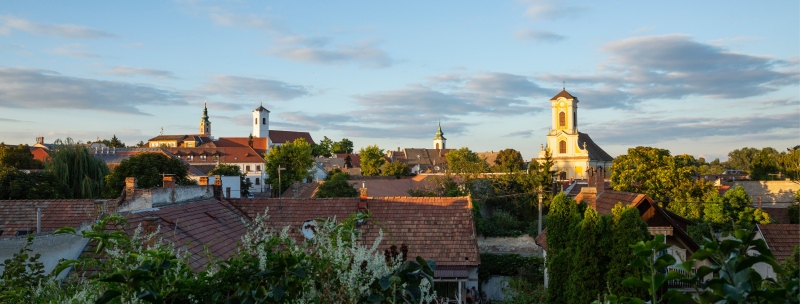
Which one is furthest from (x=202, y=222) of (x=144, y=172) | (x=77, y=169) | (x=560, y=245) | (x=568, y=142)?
(x=568, y=142)

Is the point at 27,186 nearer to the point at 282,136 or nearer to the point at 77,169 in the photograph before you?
the point at 77,169

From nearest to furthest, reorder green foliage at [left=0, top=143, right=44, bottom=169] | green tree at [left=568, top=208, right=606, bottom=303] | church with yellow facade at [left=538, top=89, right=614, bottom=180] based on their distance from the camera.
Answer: green tree at [left=568, top=208, right=606, bottom=303] → green foliage at [left=0, top=143, right=44, bottom=169] → church with yellow facade at [left=538, top=89, right=614, bottom=180]

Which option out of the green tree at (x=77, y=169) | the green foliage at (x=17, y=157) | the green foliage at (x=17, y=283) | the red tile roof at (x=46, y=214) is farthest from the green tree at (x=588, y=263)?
the green foliage at (x=17, y=157)

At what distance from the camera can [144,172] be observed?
36.5 m

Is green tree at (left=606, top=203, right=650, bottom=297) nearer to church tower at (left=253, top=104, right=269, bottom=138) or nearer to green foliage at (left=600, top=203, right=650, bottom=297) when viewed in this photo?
green foliage at (left=600, top=203, right=650, bottom=297)

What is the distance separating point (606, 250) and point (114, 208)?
41.5 feet

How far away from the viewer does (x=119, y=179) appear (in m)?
35.4

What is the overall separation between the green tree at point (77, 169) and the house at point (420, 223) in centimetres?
1843

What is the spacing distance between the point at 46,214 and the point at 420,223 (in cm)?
1091

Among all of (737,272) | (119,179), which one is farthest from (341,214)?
(119,179)

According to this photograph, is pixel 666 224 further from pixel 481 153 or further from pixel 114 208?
pixel 481 153

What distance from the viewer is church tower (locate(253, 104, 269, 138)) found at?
127 meters

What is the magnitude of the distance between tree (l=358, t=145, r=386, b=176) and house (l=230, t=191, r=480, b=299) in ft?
217

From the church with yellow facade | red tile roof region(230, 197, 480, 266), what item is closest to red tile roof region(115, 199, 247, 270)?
red tile roof region(230, 197, 480, 266)
